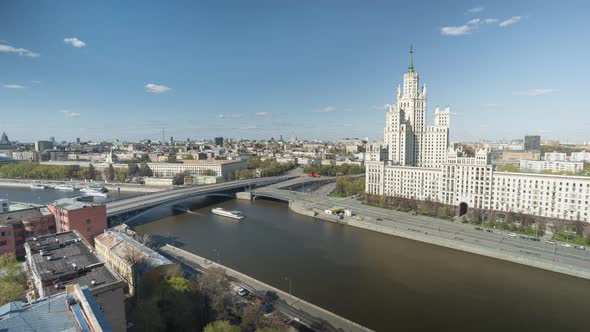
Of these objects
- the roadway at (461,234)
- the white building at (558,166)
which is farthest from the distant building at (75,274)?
the white building at (558,166)

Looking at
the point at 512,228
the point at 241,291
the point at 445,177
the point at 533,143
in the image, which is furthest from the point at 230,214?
the point at 533,143

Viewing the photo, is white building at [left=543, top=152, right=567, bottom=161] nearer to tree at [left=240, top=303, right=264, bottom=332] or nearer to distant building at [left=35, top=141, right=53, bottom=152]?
tree at [left=240, top=303, right=264, bottom=332]

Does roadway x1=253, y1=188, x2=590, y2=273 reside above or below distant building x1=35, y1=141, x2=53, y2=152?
below

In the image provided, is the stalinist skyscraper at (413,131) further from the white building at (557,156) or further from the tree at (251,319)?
the tree at (251,319)

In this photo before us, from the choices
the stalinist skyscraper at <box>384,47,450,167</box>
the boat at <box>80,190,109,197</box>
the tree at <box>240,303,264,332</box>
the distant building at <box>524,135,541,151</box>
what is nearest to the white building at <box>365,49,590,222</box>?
the stalinist skyscraper at <box>384,47,450,167</box>

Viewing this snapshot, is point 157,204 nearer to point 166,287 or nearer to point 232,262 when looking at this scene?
point 232,262

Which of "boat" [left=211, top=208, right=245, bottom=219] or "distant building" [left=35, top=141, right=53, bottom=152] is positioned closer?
"boat" [left=211, top=208, right=245, bottom=219]

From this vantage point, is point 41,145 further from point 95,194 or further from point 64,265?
point 64,265
